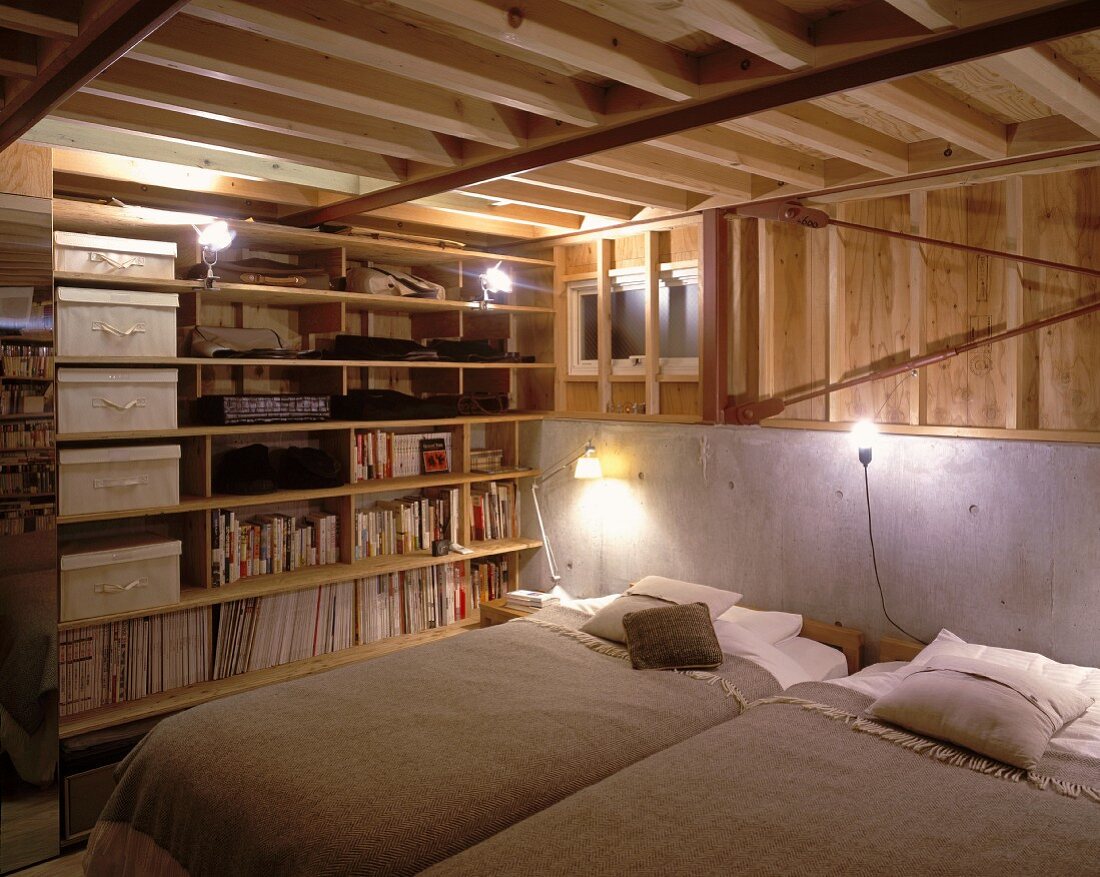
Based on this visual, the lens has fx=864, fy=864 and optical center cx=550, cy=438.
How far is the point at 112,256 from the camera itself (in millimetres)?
3205

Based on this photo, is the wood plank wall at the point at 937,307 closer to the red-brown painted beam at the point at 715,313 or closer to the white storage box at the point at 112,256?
the red-brown painted beam at the point at 715,313

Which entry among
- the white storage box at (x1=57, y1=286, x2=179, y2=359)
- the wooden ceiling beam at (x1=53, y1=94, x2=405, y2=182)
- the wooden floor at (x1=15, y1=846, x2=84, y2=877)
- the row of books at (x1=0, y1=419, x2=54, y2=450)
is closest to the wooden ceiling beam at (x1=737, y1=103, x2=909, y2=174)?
the wooden ceiling beam at (x1=53, y1=94, x2=405, y2=182)

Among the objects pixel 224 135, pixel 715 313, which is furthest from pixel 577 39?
pixel 715 313

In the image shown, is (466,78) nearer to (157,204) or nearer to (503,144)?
(503,144)

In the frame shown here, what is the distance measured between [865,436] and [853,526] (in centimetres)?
37

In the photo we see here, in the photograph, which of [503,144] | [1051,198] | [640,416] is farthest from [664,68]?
[640,416]

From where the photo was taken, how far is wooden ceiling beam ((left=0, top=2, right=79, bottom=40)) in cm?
168

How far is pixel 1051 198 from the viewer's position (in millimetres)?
2988

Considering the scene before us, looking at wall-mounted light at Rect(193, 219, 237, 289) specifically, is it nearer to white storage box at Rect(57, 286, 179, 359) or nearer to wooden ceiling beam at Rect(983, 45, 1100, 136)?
white storage box at Rect(57, 286, 179, 359)

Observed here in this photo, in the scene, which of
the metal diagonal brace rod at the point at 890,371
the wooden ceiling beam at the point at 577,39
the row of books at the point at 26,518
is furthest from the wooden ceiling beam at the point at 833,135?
the row of books at the point at 26,518

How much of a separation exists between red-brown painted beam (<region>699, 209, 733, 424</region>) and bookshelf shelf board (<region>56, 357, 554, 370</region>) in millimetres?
1173

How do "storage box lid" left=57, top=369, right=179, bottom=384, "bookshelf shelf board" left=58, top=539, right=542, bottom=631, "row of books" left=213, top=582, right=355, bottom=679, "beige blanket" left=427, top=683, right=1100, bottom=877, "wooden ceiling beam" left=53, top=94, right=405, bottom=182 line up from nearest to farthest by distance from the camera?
"beige blanket" left=427, top=683, right=1100, bottom=877, "wooden ceiling beam" left=53, top=94, right=405, bottom=182, "storage box lid" left=57, top=369, right=179, bottom=384, "bookshelf shelf board" left=58, top=539, right=542, bottom=631, "row of books" left=213, top=582, right=355, bottom=679

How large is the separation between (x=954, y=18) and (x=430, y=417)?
302 cm

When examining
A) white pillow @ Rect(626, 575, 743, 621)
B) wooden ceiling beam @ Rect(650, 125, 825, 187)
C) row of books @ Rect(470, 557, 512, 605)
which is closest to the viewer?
wooden ceiling beam @ Rect(650, 125, 825, 187)
